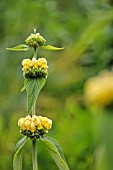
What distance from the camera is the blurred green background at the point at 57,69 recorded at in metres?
1.73

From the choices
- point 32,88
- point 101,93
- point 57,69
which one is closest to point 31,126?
point 32,88

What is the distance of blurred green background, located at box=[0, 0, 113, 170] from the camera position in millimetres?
1729

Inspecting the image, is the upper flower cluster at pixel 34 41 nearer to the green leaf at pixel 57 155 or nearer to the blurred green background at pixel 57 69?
the green leaf at pixel 57 155

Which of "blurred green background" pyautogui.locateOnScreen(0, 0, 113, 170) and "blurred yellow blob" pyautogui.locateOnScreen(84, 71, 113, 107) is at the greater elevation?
"blurred green background" pyautogui.locateOnScreen(0, 0, 113, 170)

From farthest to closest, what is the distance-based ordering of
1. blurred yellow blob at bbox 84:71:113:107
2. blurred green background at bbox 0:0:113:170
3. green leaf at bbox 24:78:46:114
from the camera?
1. blurred green background at bbox 0:0:113:170
2. green leaf at bbox 24:78:46:114
3. blurred yellow blob at bbox 84:71:113:107

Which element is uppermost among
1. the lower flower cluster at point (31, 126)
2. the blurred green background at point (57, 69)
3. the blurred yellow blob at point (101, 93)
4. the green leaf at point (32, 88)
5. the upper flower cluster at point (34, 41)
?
the blurred green background at point (57, 69)

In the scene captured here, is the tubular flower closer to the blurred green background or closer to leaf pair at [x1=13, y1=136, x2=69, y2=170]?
leaf pair at [x1=13, y1=136, x2=69, y2=170]

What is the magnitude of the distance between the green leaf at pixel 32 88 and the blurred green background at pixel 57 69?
888 mm

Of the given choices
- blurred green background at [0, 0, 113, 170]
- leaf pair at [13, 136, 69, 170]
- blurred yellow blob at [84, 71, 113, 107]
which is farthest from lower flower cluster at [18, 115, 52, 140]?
blurred green background at [0, 0, 113, 170]

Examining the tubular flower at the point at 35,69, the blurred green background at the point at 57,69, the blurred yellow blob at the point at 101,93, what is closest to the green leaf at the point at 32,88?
the tubular flower at the point at 35,69

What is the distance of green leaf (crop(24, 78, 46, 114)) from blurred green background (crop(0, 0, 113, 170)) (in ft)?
2.91

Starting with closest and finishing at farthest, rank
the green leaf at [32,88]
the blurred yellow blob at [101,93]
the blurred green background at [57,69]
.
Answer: the blurred yellow blob at [101,93]
the green leaf at [32,88]
the blurred green background at [57,69]

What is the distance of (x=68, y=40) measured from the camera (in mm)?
2309

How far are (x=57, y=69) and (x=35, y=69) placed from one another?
1404mm
